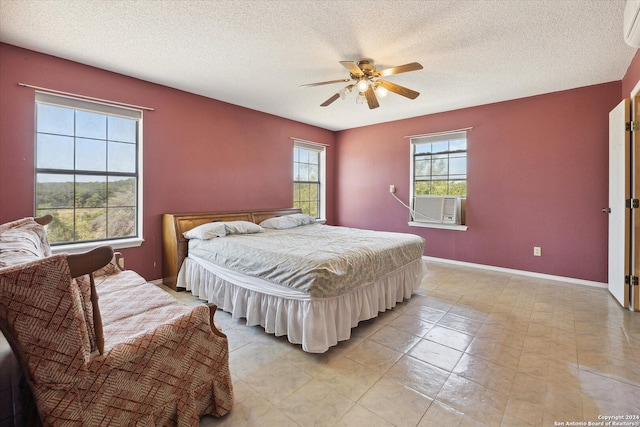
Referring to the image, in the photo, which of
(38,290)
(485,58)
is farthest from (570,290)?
(38,290)

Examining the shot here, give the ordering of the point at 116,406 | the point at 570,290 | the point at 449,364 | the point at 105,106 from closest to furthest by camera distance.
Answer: the point at 116,406, the point at 449,364, the point at 105,106, the point at 570,290

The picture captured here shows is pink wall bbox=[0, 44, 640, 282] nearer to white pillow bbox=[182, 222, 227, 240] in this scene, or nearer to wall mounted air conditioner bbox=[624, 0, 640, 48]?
white pillow bbox=[182, 222, 227, 240]

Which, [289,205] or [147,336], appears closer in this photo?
[147,336]

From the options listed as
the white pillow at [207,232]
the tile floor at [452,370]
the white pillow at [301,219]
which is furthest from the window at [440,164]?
the white pillow at [207,232]

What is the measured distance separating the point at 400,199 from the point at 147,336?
181 inches

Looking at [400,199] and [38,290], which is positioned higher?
[400,199]

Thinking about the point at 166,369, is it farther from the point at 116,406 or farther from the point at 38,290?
the point at 38,290

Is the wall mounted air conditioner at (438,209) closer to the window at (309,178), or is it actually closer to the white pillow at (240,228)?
the window at (309,178)

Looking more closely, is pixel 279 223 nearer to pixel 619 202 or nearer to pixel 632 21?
pixel 632 21

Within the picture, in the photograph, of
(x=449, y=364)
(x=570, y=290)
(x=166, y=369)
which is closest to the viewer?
(x=166, y=369)

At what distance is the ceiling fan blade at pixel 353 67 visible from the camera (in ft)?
7.87

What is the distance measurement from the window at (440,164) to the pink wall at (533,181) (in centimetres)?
13

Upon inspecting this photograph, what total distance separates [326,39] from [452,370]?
8.97ft

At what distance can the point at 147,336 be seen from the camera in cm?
122
